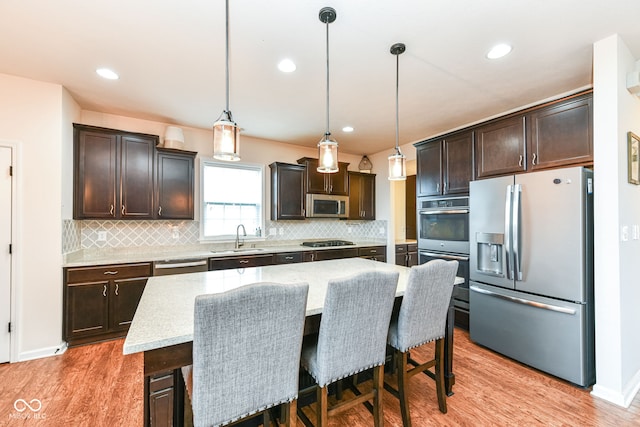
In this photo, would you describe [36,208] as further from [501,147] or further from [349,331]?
[501,147]

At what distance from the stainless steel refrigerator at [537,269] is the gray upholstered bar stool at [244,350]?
7.27 ft

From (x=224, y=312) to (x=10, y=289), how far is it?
2.93m

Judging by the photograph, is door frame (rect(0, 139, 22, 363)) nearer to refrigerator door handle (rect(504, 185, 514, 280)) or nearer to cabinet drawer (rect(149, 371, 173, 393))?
cabinet drawer (rect(149, 371, 173, 393))

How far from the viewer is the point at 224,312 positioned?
1.02 meters

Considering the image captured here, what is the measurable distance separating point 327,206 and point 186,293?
10.4 ft

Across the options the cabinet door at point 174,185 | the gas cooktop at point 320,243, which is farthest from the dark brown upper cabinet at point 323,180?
the cabinet door at point 174,185

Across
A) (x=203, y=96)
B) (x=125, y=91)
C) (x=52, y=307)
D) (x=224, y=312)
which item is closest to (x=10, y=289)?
(x=52, y=307)

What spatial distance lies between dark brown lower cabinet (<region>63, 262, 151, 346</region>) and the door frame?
325 millimetres

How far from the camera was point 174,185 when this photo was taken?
3.48 meters

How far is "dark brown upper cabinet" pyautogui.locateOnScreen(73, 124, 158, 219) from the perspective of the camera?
298 centimetres

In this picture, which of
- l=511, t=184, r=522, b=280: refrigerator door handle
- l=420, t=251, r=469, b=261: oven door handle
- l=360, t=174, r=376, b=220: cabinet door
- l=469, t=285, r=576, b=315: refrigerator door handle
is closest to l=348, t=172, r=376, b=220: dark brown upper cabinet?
l=360, t=174, r=376, b=220: cabinet door

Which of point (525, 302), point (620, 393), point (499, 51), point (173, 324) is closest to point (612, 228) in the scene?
point (525, 302)

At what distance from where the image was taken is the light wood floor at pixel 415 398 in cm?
177

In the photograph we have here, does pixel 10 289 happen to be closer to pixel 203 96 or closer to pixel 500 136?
pixel 203 96
